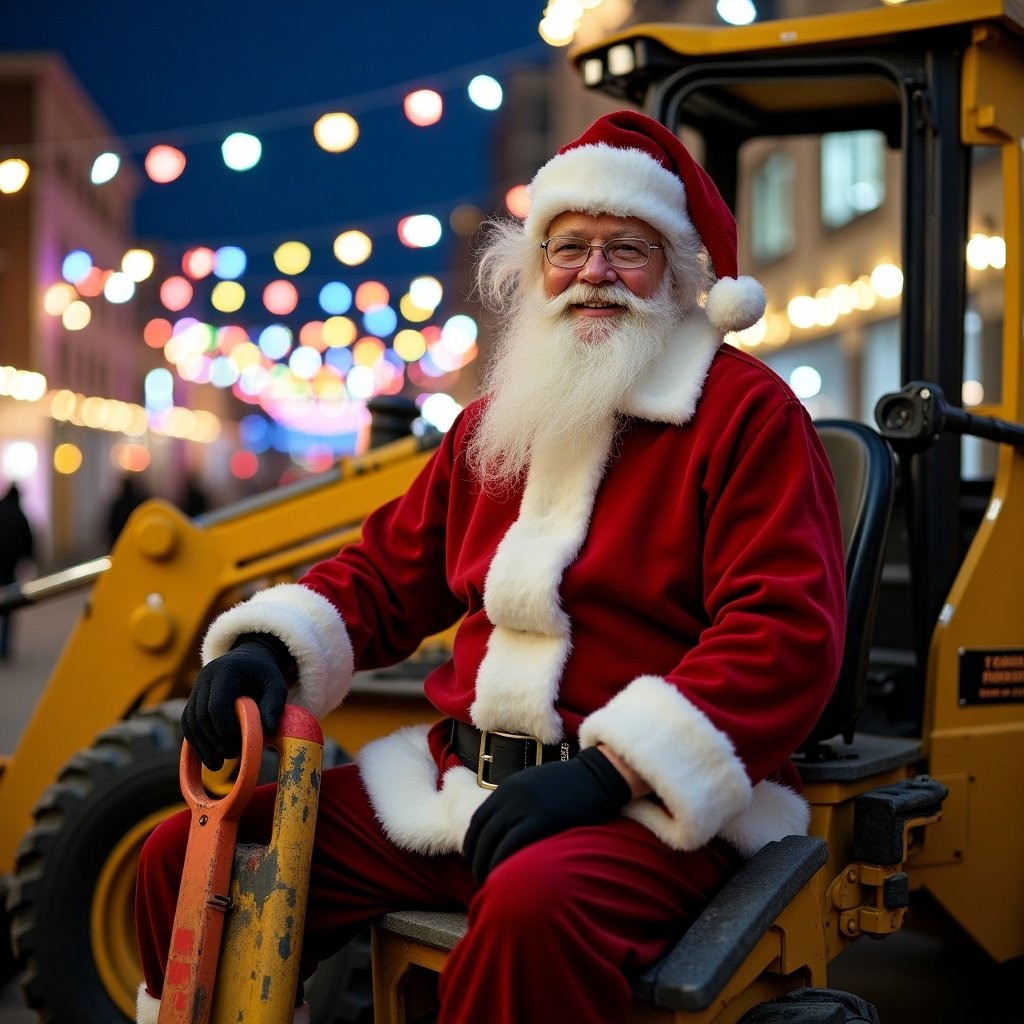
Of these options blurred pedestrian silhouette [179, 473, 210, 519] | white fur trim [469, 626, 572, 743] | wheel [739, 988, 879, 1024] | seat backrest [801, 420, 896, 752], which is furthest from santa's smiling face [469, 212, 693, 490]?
blurred pedestrian silhouette [179, 473, 210, 519]

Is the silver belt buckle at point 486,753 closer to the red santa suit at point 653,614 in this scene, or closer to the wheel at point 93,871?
the red santa suit at point 653,614

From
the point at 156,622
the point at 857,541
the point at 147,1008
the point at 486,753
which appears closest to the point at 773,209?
the point at 156,622

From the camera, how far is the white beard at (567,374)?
234cm

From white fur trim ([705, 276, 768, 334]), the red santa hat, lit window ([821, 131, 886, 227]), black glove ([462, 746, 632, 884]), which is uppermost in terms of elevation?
lit window ([821, 131, 886, 227])

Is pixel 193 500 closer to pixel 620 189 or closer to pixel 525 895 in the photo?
pixel 620 189

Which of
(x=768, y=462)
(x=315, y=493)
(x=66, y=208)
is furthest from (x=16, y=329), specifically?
(x=768, y=462)

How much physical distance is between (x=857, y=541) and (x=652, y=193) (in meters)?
0.87

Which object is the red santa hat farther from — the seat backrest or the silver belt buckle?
the silver belt buckle

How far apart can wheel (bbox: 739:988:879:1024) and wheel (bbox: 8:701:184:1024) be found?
1.71 m

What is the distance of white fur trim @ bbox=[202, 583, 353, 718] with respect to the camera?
2.40 m

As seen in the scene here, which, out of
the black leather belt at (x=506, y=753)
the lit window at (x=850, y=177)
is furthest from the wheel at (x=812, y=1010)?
the lit window at (x=850, y=177)

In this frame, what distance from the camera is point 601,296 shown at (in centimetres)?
241

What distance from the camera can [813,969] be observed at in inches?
84.3

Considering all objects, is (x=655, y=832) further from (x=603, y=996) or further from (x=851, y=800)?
(x=851, y=800)
